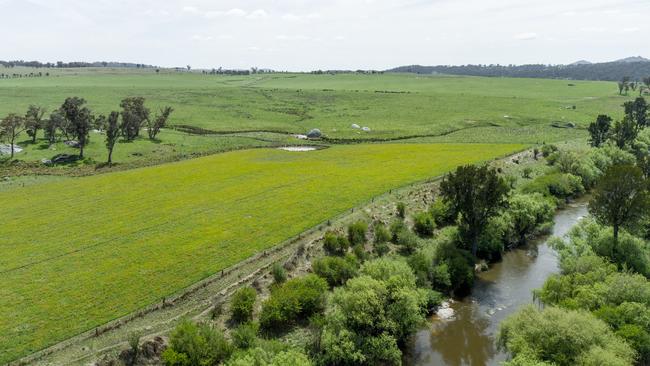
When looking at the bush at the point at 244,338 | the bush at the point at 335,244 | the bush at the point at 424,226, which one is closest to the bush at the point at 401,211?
the bush at the point at 424,226

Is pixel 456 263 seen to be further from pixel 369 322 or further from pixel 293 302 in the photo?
pixel 293 302

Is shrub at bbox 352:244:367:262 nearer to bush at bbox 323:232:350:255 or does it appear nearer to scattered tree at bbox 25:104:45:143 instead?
bush at bbox 323:232:350:255

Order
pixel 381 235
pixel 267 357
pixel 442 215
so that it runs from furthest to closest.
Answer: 1. pixel 442 215
2. pixel 381 235
3. pixel 267 357

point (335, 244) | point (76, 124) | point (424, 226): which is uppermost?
point (76, 124)

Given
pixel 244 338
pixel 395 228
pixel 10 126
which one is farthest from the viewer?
pixel 10 126

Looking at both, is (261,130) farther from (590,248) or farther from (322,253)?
(590,248)

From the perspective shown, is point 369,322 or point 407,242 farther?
point 407,242

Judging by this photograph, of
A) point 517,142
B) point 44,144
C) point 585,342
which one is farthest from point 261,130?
point 585,342

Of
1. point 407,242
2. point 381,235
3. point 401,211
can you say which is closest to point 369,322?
point 381,235

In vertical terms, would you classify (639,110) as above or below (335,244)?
above

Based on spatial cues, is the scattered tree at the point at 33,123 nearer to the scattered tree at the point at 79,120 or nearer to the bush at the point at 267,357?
the scattered tree at the point at 79,120
